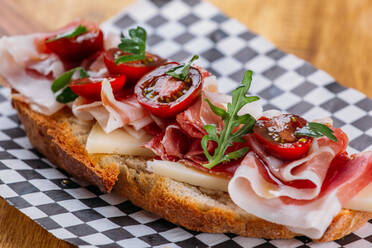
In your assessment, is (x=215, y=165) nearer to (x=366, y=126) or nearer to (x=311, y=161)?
(x=311, y=161)

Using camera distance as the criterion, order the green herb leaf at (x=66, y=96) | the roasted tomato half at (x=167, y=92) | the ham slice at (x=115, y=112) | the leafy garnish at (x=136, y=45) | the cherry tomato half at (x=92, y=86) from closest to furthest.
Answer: the roasted tomato half at (x=167, y=92)
the ham slice at (x=115, y=112)
the cherry tomato half at (x=92, y=86)
the leafy garnish at (x=136, y=45)
the green herb leaf at (x=66, y=96)

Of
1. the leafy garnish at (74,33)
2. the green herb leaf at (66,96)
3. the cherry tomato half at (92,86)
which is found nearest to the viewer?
the cherry tomato half at (92,86)

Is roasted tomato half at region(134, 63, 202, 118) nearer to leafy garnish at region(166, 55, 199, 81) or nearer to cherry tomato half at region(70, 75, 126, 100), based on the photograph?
leafy garnish at region(166, 55, 199, 81)

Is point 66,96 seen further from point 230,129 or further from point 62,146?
point 230,129

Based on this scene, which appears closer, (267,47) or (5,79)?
(5,79)

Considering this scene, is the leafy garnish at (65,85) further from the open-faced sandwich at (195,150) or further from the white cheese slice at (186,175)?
the white cheese slice at (186,175)

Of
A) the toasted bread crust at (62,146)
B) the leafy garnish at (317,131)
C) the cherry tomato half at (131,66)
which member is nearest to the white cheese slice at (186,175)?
the toasted bread crust at (62,146)

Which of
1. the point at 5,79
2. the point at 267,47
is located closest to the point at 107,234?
the point at 5,79
